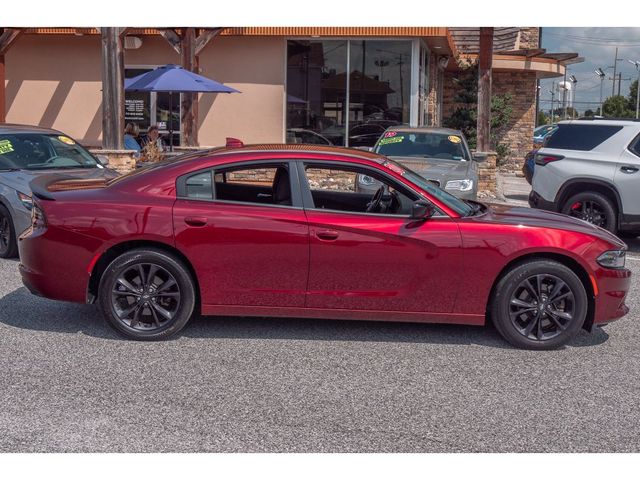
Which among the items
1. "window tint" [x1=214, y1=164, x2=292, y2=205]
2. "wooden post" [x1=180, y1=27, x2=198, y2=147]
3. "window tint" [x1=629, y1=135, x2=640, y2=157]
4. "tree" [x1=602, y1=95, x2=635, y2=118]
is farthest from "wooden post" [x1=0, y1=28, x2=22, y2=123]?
"tree" [x1=602, y1=95, x2=635, y2=118]

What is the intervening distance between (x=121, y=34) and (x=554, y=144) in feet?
26.9

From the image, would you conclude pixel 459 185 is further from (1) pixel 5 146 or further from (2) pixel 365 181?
(1) pixel 5 146

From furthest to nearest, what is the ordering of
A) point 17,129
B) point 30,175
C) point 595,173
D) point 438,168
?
point 438,168, point 595,173, point 17,129, point 30,175

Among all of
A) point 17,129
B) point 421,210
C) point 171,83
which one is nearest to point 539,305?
point 421,210

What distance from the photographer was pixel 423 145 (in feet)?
44.8

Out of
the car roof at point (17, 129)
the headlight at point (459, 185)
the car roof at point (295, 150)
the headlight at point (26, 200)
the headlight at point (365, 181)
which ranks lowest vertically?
the headlight at point (26, 200)

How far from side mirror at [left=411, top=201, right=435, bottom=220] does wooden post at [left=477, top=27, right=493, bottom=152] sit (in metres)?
11.9

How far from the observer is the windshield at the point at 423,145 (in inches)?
531

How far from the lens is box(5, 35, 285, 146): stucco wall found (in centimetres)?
1984

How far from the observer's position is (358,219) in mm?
6324

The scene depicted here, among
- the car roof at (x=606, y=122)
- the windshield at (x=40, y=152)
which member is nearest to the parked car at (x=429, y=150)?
the car roof at (x=606, y=122)

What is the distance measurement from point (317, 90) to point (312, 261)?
1403 cm

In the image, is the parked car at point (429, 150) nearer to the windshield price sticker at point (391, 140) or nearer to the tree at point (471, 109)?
the windshield price sticker at point (391, 140)

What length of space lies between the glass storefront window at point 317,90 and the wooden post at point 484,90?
11.0 ft
